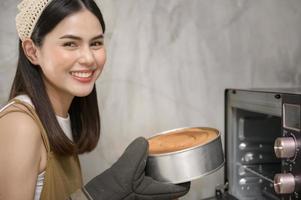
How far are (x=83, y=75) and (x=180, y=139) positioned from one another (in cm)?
33

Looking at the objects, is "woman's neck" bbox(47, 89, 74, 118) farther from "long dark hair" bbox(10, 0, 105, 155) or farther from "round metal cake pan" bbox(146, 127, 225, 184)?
"round metal cake pan" bbox(146, 127, 225, 184)

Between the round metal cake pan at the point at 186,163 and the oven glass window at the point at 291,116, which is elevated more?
the oven glass window at the point at 291,116

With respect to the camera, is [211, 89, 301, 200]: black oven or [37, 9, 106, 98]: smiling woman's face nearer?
[37, 9, 106, 98]: smiling woman's face

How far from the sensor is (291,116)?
782 millimetres

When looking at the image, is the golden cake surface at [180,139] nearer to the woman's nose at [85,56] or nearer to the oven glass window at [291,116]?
the oven glass window at [291,116]

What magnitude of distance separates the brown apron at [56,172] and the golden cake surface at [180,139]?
232 mm

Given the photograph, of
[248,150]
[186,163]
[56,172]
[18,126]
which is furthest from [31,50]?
[248,150]

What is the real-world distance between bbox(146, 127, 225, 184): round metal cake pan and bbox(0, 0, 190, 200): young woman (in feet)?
0.07

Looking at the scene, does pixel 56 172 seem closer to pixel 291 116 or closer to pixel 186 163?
pixel 186 163

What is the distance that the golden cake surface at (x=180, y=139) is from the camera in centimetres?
87

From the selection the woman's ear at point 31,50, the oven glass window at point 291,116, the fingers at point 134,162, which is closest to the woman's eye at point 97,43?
the woman's ear at point 31,50

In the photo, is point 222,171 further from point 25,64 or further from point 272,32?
point 25,64

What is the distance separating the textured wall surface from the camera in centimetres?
118

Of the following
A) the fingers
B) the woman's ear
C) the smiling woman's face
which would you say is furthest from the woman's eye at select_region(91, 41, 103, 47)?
the fingers
